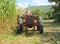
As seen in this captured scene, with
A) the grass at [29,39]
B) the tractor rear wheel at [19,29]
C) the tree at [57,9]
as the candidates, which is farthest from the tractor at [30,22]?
the tree at [57,9]

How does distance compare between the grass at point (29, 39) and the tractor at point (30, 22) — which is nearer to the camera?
the grass at point (29, 39)

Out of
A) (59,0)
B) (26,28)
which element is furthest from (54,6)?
(26,28)

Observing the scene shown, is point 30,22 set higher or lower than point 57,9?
lower

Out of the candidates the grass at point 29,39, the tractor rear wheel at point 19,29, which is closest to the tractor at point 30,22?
the tractor rear wheel at point 19,29

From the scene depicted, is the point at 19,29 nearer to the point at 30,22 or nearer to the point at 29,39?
the point at 30,22

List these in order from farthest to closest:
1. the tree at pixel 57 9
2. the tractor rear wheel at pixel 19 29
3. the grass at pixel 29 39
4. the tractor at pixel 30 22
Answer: the tree at pixel 57 9, the tractor at pixel 30 22, the tractor rear wheel at pixel 19 29, the grass at pixel 29 39

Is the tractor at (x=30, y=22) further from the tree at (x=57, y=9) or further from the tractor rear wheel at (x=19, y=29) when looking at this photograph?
the tree at (x=57, y=9)

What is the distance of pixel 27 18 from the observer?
14.3m

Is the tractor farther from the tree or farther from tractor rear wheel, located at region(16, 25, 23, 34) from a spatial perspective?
the tree

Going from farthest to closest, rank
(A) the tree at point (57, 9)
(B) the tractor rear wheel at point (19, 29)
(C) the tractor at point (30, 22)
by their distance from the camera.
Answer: (A) the tree at point (57, 9) < (C) the tractor at point (30, 22) < (B) the tractor rear wheel at point (19, 29)

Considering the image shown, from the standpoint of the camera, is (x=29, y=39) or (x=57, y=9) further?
(x=57, y=9)

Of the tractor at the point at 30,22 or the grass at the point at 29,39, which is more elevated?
the tractor at the point at 30,22

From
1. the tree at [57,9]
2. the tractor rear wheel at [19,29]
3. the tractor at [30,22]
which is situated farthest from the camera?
the tree at [57,9]

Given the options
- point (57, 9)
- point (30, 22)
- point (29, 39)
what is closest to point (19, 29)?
point (30, 22)
